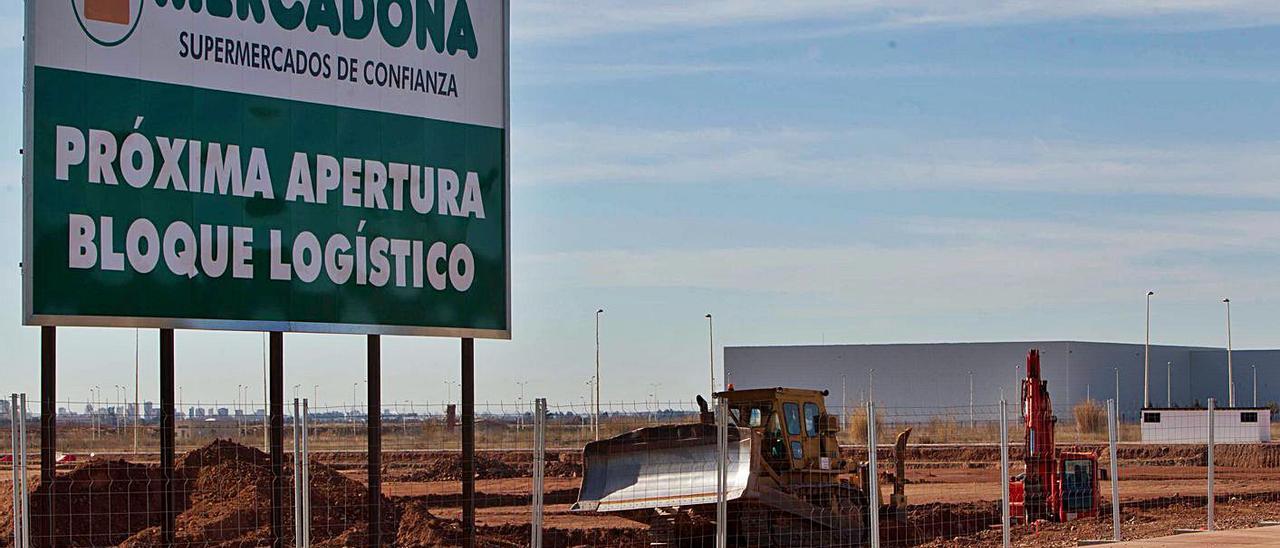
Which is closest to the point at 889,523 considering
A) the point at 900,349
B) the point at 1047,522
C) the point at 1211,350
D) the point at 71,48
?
the point at 1047,522

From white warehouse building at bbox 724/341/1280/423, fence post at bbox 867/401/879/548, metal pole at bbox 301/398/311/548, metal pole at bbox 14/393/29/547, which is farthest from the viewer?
white warehouse building at bbox 724/341/1280/423

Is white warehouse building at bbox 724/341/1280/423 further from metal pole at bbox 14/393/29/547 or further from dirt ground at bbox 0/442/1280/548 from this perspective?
metal pole at bbox 14/393/29/547

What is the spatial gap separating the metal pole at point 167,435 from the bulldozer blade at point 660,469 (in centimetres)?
554

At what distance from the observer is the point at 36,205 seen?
1420 centimetres

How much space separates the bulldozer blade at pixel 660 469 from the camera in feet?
60.9

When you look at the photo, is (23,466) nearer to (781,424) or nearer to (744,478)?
(744,478)

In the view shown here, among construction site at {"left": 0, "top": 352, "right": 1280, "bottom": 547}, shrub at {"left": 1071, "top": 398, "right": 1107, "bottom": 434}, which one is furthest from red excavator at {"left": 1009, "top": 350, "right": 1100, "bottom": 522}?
shrub at {"left": 1071, "top": 398, "right": 1107, "bottom": 434}

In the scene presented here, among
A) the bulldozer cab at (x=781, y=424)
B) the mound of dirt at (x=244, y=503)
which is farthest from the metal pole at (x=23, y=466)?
the bulldozer cab at (x=781, y=424)

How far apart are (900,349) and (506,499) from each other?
4653 centimetres

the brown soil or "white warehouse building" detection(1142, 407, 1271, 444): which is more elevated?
"white warehouse building" detection(1142, 407, 1271, 444)

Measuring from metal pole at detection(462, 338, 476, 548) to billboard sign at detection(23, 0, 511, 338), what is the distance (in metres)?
0.36

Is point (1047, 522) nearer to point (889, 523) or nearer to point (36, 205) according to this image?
point (889, 523)

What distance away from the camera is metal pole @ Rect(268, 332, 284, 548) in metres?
15.1

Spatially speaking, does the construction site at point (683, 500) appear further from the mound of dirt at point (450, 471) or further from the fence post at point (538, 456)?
the mound of dirt at point (450, 471)
